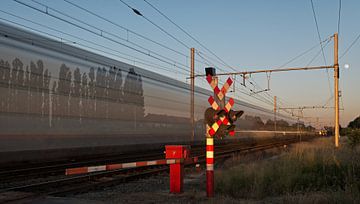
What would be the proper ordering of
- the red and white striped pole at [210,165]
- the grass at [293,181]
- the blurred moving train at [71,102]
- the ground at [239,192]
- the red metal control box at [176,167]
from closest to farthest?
the ground at [239,192], the red and white striped pole at [210,165], the grass at [293,181], the red metal control box at [176,167], the blurred moving train at [71,102]

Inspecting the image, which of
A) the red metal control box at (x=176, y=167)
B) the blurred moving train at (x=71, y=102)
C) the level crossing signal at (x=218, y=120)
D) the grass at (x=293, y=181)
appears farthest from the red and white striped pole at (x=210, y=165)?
the blurred moving train at (x=71, y=102)

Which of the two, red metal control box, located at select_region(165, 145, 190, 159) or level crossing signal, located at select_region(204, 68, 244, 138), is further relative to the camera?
red metal control box, located at select_region(165, 145, 190, 159)

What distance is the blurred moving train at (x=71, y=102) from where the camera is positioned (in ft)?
37.0

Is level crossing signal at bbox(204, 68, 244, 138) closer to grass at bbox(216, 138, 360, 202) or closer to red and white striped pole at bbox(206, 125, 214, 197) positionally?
red and white striped pole at bbox(206, 125, 214, 197)

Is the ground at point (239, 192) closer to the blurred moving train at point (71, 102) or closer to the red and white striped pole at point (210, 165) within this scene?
the red and white striped pole at point (210, 165)

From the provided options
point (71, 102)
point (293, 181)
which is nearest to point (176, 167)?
point (293, 181)

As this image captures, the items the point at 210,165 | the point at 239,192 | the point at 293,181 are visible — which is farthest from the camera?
the point at 293,181

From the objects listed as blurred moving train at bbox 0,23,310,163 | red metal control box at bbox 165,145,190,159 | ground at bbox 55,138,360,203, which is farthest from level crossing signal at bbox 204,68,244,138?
blurred moving train at bbox 0,23,310,163

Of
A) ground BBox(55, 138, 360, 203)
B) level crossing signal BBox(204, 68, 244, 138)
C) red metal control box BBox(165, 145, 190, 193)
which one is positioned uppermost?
level crossing signal BBox(204, 68, 244, 138)

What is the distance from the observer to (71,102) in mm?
13570

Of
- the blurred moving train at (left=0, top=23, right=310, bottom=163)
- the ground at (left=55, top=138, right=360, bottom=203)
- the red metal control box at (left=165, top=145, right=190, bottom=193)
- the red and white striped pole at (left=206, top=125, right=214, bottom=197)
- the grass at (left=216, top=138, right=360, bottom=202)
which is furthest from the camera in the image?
the blurred moving train at (left=0, top=23, right=310, bottom=163)

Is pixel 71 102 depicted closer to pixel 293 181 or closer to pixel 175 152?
pixel 175 152

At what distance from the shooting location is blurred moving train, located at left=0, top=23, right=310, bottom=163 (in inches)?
444

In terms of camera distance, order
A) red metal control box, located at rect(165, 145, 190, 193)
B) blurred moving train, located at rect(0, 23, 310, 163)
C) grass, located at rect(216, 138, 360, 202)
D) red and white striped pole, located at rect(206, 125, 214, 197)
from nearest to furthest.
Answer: red and white striped pole, located at rect(206, 125, 214, 197)
grass, located at rect(216, 138, 360, 202)
red metal control box, located at rect(165, 145, 190, 193)
blurred moving train, located at rect(0, 23, 310, 163)
